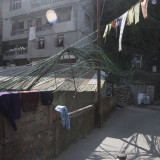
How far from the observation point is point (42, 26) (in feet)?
73.4

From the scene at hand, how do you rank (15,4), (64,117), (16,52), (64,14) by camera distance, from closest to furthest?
(64,117) → (64,14) → (16,52) → (15,4)

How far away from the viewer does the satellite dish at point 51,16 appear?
21.7 m

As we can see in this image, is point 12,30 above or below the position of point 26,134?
above

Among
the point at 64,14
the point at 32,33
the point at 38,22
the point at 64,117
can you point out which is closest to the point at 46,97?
the point at 64,117

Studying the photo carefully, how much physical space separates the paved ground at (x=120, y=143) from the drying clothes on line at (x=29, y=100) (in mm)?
1811

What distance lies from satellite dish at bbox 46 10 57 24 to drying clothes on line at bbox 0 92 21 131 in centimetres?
1913

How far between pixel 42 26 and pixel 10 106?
20.1 meters

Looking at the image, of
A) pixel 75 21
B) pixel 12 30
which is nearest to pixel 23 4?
pixel 12 30

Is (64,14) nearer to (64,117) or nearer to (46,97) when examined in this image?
(64,117)

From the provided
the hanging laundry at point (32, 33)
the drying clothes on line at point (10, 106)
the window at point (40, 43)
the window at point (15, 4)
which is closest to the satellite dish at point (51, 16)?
the hanging laundry at point (32, 33)

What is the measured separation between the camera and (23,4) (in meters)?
23.4

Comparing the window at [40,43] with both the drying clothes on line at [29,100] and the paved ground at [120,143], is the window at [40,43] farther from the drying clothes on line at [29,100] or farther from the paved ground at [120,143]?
the drying clothes on line at [29,100]

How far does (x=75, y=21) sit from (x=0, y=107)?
57.2 feet

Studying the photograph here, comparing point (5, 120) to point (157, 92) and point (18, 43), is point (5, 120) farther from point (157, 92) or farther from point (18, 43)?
point (18, 43)
